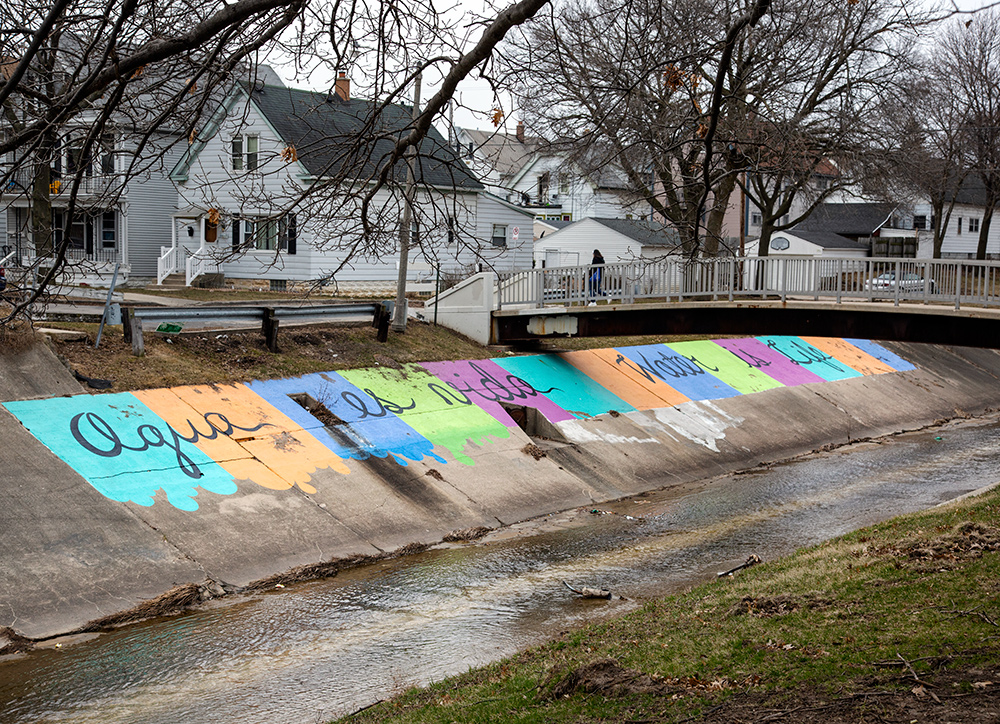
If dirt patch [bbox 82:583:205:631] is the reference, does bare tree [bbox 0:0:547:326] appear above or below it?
above

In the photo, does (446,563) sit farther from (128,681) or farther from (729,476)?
(729,476)

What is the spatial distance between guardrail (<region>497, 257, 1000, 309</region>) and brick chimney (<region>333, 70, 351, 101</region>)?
21.9 ft

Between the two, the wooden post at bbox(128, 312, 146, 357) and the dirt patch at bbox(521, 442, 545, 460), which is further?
the dirt patch at bbox(521, 442, 545, 460)

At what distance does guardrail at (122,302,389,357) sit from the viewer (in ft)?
60.6

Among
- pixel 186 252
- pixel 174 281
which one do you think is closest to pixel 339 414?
pixel 174 281

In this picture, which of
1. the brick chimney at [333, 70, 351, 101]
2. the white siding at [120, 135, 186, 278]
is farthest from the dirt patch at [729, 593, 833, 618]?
the white siding at [120, 135, 186, 278]

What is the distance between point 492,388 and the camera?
22.8 meters

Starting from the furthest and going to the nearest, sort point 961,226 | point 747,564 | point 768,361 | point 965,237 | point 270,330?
point 965,237
point 961,226
point 768,361
point 270,330
point 747,564

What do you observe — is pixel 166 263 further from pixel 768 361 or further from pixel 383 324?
pixel 768 361

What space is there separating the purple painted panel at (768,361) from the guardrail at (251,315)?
12690mm

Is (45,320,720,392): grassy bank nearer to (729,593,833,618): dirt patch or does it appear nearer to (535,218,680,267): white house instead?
(729,593,833,618): dirt patch

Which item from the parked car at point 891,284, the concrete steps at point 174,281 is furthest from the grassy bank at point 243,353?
the concrete steps at point 174,281

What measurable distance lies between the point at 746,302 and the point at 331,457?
10.3 metres

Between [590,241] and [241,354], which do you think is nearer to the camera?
[241,354]
